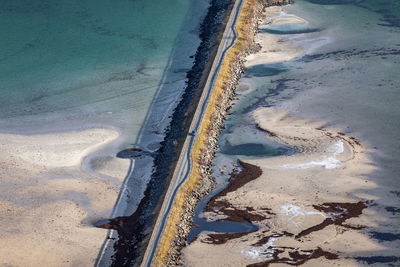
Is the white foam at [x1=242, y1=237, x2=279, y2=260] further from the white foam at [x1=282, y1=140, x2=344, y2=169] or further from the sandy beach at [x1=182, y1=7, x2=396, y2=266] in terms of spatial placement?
the white foam at [x1=282, y1=140, x2=344, y2=169]

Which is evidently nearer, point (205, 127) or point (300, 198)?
point (300, 198)

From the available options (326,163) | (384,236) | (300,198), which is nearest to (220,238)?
(300,198)

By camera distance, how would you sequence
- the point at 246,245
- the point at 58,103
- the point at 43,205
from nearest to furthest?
the point at 246,245 → the point at 43,205 → the point at 58,103

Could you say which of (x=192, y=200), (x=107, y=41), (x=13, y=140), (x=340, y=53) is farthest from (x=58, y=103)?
(x=340, y=53)

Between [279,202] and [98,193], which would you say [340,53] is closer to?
[279,202]

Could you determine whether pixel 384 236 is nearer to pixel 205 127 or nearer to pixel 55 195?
pixel 205 127

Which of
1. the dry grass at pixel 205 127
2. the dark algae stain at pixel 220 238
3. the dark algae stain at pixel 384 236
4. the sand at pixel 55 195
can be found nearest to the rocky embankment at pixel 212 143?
the dry grass at pixel 205 127
